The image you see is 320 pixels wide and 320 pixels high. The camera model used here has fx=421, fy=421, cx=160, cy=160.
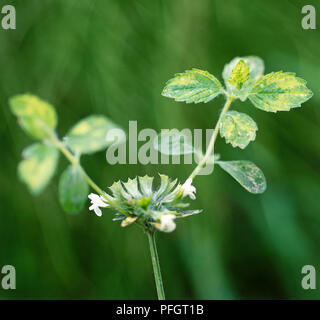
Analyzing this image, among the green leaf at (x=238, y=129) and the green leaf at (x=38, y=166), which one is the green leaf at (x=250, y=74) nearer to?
the green leaf at (x=238, y=129)

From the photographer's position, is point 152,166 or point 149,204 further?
point 152,166

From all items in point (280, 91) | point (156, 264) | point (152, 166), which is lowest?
point (156, 264)

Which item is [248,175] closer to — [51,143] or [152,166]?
[51,143]

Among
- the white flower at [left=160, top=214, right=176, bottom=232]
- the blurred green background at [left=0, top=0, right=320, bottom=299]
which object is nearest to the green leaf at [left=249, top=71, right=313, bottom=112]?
the white flower at [left=160, top=214, right=176, bottom=232]

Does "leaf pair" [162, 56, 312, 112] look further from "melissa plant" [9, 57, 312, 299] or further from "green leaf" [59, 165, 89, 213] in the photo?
"green leaf" [59, 165, 89, 213]

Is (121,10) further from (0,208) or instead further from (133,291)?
(133,291)

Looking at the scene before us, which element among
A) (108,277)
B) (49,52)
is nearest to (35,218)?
(108,277)

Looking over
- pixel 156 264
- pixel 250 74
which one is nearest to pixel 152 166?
pixel 250 74
